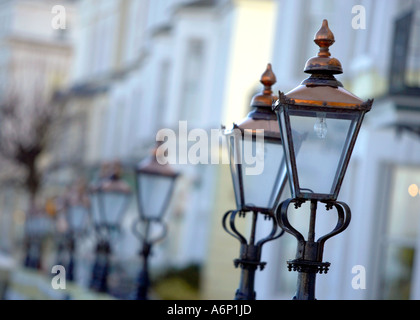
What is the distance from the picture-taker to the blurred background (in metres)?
15.6

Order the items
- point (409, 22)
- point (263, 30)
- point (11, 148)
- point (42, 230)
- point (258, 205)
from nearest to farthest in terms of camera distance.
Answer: point (258, 205) < point (409, 22) < point (263, 30) < point (42, 230) < point (11, 148)

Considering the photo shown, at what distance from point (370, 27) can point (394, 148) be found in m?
1.90

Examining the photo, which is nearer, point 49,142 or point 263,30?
point 263,30

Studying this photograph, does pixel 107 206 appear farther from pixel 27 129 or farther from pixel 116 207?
pixel 27 129

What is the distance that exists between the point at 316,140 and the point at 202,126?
63.2 feet

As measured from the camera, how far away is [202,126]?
25109mm

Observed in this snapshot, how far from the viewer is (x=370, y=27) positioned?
54.0 ft

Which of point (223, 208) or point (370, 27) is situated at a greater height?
point (370, 27)

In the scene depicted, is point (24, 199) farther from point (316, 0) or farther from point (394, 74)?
point (394, 74)

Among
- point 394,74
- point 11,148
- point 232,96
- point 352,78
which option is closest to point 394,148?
point 352,78

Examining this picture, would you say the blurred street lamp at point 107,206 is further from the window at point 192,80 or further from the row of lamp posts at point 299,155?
the window at point 192,80

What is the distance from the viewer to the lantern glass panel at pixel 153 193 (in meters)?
12.5

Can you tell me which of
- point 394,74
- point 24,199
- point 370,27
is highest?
point 370,27

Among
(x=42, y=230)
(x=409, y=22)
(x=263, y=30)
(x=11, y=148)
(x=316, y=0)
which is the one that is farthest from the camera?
(x=11, y=148)
